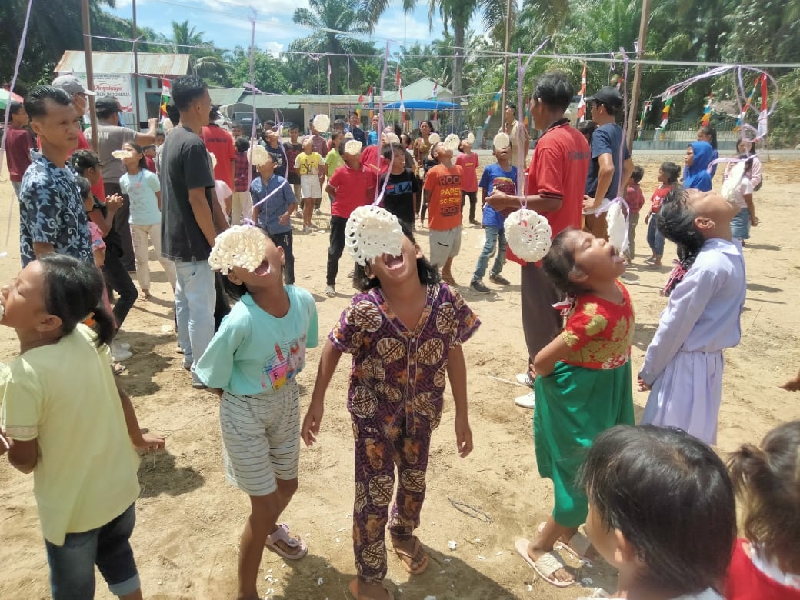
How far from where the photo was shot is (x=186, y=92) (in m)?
3.87

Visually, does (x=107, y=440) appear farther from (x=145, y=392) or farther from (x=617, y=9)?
(x=617, y=9)

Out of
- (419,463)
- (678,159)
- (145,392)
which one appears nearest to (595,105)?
(419,463)

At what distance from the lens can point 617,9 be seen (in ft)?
90.8

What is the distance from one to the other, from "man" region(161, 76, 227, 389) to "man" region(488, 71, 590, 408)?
6.24ft

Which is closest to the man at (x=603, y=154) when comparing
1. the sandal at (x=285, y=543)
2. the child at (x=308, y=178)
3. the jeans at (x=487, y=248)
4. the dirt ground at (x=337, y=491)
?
the dirt ground at (x=337, y=491)

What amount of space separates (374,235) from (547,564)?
1660 millimetres

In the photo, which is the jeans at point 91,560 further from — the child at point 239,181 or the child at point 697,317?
the child at point 239,181

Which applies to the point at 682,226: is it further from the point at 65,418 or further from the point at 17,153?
the point at 17,153

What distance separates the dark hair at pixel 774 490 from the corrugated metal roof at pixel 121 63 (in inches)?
1011

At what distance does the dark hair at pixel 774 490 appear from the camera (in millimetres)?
1268

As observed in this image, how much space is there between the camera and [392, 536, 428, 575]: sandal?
2529 millimetres

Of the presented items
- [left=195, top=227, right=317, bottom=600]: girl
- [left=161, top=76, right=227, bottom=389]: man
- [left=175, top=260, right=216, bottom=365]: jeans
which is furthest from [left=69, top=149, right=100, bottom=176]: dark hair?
[left=195, top=227, right=317, bottom=600]: girl

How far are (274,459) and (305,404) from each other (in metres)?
1.79

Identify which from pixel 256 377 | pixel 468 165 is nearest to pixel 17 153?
pixel 256 377
